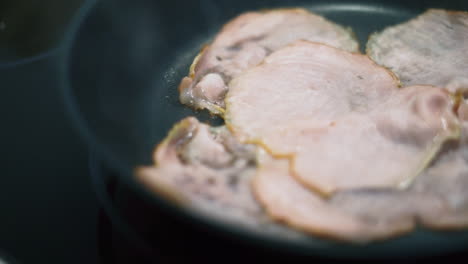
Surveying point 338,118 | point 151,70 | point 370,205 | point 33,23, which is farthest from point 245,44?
point 33,23

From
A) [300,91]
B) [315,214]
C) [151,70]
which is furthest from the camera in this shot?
[151,70]

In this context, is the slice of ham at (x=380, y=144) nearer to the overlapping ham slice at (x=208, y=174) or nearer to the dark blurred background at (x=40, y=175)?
the overlapping ham slice at (x=208, y=174)

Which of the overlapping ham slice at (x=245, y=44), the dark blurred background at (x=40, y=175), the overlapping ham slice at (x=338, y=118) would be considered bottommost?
the dark blurred background at (x=40, y=175)

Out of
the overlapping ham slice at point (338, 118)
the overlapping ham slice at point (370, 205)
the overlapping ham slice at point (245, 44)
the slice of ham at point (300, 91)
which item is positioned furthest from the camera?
the overlapping ham slice at point (245, 44)

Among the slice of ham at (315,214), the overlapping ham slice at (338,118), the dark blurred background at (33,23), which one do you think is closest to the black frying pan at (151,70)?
the slice of ham at (315,214)

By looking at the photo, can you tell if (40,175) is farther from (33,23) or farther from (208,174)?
(33,23)

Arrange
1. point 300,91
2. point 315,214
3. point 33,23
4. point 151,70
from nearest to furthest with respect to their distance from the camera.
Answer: point 315,214
point 300,91
point 151,70
point 33,23

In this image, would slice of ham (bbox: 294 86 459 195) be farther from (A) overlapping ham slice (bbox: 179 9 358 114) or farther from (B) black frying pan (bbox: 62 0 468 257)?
(A) overlapping ham slice (bbox: 179 9 358 114)
